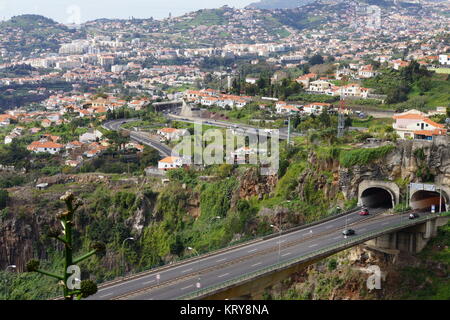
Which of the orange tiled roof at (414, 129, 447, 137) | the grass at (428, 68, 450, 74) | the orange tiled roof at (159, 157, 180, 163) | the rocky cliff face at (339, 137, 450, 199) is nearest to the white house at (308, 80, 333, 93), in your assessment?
the grass at (428, 68, 450, 74)

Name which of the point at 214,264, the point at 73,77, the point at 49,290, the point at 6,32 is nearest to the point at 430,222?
the point at 214,264

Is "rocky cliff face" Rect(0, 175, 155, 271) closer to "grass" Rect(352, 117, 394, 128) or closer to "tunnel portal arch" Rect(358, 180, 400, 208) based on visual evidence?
"tunnel portal arch" Rect(358, 180, 400, 208)

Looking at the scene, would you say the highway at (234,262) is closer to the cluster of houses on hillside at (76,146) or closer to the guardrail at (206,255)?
the guardrail at (206,255)

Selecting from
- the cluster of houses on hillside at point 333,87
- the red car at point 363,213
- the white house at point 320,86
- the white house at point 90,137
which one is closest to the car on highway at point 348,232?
the red car at point 363,213

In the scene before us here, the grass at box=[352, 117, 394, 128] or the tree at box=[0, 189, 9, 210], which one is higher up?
the grass at box=[352, 117, 394, 128]

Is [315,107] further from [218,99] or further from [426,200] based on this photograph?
[426,200]
